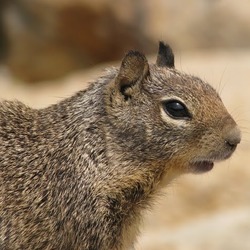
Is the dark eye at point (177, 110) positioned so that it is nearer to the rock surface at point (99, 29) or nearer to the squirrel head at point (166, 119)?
the squirrel head at point (166, 119)

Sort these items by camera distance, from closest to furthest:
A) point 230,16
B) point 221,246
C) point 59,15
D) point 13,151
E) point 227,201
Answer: point 13,151 < point 221,246 < point 227,201 < point 230,16 < point 59,15

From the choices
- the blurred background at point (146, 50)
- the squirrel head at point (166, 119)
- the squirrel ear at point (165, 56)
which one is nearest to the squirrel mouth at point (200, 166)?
the squirrel head at point (166, 119)

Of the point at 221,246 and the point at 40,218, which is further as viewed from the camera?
the point at 221,246

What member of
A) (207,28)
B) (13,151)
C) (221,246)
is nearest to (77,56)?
(207,28)

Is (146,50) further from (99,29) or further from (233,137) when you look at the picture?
(233,137)

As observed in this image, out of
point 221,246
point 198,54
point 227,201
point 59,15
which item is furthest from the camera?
point 59,15

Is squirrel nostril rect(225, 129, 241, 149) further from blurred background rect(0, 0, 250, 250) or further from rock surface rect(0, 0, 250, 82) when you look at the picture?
rock surface rect(0, 0, 250, 82)

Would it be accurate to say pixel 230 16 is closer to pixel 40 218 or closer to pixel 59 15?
pixel 59 15
